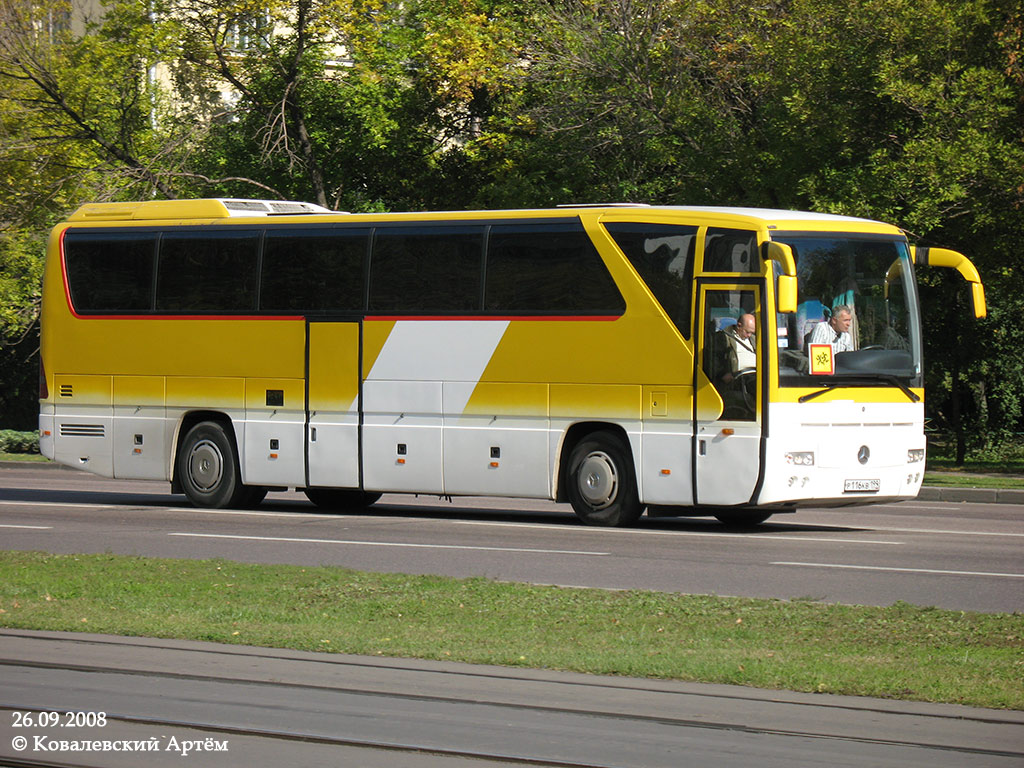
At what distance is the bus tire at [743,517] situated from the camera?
699 inches

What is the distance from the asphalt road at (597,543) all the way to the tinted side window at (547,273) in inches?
98.3

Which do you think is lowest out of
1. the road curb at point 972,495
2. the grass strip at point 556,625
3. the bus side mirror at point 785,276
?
the road curb at point 972,495

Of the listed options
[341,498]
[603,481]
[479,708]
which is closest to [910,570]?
[603,481]

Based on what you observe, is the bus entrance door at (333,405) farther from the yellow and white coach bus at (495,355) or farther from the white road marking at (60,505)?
the white road marking at (60,505)

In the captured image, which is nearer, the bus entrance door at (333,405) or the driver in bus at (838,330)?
the driver in bus at (838,330)

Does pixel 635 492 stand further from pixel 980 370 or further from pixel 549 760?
pixel 980 370

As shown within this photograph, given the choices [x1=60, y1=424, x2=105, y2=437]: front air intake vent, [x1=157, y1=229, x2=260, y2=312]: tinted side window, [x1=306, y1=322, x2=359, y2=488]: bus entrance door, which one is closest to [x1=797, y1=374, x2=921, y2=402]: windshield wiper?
[x1=306, y1=322, x2=359, y2=488]: bus entrance door

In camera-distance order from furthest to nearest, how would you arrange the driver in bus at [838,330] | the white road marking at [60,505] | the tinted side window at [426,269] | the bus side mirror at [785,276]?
the white road marking at [60,505] < the tinted side window at [426,269] < the driver in bus at [838,330] < the bus side mirror at [785,276]

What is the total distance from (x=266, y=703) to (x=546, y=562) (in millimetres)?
6126

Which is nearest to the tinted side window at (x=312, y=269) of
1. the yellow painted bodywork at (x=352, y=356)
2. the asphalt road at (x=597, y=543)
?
the yellow painted bodywork at (x=352, y=356)

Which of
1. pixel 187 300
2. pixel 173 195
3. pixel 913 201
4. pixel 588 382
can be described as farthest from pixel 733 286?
pixel 173 195

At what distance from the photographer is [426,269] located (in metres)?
18.0

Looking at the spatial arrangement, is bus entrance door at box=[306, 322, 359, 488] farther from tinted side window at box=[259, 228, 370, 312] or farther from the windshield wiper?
the windshield wiper

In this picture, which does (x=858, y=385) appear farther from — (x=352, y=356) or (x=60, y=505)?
(x=60, y=505)
